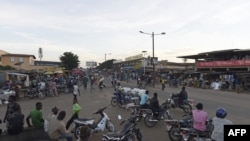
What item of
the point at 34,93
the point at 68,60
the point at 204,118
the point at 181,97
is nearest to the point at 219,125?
the point at 204,118

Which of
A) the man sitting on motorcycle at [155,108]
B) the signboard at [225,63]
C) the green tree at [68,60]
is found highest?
the green tree at [68,60]

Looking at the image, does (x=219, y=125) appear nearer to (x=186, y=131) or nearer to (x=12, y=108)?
(x=186, y=131)

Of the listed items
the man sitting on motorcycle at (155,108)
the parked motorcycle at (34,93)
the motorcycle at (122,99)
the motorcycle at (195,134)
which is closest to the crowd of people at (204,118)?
the man sitting on motorcycle at (155,108)

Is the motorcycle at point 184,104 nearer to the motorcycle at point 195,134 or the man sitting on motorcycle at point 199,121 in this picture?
the motorcycle at point 195,134

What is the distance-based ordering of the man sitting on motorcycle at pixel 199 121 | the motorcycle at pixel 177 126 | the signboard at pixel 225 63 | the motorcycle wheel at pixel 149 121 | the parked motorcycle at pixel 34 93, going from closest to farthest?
the man sitting on motorcycle at pixel 199 121 → the motorcycle at pixel 177 126 → the motorcycle wheel at pixel 149 121 → the parked motorcycle at pixel 34 93 → the signboard at pixel 225 63

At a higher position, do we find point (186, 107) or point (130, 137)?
point (186, 107)

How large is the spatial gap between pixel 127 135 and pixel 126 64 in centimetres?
9236

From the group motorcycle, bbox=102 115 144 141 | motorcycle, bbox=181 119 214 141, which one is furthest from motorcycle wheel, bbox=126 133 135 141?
motorcycle, bbox=181 119 214 141

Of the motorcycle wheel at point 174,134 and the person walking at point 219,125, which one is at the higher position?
the person walking at point 219,125

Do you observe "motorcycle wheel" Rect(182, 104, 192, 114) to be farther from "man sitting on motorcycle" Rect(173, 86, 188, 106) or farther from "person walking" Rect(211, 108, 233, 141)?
"person walking" Rect(211, 108, 233, 141)

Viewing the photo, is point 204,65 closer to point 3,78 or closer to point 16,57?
point 3,78

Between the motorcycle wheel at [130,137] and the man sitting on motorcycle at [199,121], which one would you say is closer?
the man sitting on motorcycle at [199,121]

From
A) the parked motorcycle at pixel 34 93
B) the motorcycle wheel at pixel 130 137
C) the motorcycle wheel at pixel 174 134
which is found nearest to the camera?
the motorcycle wheel at pixel 130 137

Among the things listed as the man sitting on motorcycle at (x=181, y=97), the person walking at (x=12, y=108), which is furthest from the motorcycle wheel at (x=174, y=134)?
the man sitting on motorcycle at (x=181, y=97)
